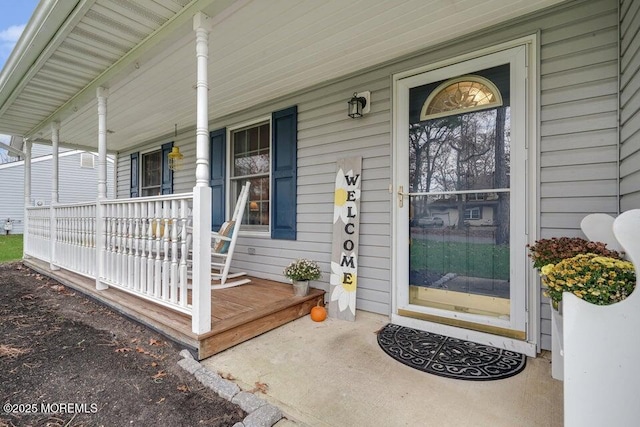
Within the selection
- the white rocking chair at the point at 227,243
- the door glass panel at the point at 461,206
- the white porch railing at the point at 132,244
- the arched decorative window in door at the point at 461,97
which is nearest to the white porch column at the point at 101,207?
the white porch railing at the point at 132,244

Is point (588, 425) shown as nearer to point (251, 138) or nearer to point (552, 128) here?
point (552, 128)

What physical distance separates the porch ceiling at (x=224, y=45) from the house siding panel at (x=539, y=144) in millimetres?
151

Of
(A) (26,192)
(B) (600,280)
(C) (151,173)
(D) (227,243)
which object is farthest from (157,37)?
(A) (26,192)

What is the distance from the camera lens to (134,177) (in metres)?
6.52

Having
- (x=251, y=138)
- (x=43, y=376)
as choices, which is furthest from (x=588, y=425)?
(x=251, y=138)

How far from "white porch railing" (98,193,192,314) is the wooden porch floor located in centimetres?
13

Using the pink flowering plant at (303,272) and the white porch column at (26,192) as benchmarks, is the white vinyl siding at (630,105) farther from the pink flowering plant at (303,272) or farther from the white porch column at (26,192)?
the white porch column at (26,192)

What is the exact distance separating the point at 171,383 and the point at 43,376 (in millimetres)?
819

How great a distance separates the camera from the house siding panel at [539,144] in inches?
80.3

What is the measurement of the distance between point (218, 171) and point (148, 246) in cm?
218

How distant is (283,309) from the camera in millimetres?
2766

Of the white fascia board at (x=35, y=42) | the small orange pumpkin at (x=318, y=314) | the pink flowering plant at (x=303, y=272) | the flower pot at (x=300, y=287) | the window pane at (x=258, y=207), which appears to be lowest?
the small orange pumpkin at (x=318, y=314)

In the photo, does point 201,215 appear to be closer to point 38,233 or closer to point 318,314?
point 318,314

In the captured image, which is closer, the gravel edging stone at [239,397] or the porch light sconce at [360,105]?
the gravel edging stone at [239,397]
